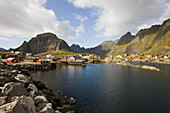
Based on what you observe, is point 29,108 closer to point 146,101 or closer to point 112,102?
point 112,102

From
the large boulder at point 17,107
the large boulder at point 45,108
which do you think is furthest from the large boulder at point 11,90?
the large boulder at point 45,108

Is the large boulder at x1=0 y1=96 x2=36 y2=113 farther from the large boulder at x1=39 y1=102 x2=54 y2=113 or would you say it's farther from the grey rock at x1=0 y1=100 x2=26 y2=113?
the large boulder at x1=39 y1=102 x2=54 y2=113

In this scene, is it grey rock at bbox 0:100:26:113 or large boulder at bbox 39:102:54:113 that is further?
large boulder at bbox 39:102:54:113

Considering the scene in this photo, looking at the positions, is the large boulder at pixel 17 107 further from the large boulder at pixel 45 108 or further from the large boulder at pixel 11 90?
the large boulder at pixel 11 90

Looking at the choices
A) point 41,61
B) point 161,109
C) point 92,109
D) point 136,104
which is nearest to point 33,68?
point 41,61

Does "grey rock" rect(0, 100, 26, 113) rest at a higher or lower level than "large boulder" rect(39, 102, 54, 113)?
higher

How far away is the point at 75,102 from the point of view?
68.5 ft

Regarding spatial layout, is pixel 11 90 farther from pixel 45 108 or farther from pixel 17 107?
pixel 45 108

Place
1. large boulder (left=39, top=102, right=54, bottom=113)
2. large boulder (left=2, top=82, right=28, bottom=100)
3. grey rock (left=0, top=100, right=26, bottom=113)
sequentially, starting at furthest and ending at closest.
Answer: large boulder (left=39, top=102, right=54, bottom=113)
large boulder (left=2, top=82, right=28, bottom=100)
grey rock (left=0, top=100, right=26, bottom=113)

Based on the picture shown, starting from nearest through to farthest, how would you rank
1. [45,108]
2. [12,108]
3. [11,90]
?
[12,108] < [11,90] < [45,108]

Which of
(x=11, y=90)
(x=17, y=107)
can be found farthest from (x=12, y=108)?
(x=11, y=90)

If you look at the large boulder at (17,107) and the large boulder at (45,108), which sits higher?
the large boulder at (17,107)

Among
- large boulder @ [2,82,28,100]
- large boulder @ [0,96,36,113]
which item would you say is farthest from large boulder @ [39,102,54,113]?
large boulder @ [2,82,28,100]

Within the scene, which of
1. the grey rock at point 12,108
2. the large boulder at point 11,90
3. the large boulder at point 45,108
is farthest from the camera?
the large boulder at point 45,108
